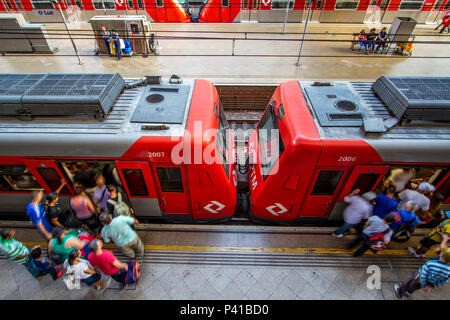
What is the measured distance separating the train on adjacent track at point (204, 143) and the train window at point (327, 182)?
0.07 ft

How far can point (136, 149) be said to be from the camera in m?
4.09

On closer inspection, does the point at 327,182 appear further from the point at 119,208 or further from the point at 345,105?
the point at 119,208

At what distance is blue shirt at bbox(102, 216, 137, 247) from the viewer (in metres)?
4.05

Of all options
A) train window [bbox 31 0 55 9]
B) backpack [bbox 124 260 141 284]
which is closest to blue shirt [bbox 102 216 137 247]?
backpack [bbox 124 260 141 284]

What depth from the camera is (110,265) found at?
152 inches

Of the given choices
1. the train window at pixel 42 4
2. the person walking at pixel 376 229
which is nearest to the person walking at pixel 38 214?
the person walking at pixel 376 229

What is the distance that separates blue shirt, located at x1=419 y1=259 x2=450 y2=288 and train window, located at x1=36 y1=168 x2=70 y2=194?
6294 mm

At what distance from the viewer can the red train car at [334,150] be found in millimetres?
4051

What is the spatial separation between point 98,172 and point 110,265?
1742mm

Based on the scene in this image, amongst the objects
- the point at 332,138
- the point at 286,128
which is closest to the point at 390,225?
the point at 332,138

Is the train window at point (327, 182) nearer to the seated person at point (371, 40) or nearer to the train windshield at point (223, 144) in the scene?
the train windshield at point (223, 144)

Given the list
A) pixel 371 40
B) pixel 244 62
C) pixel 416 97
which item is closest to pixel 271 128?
pixel 416 97
